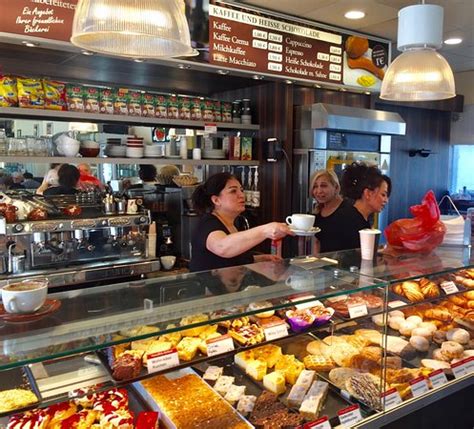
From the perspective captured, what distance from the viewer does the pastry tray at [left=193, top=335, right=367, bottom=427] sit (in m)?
1.62

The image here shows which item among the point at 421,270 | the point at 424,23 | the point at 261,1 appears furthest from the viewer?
the point at 261,1

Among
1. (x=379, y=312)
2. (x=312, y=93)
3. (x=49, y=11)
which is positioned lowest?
(x=379, y=312)

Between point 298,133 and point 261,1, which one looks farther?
point 298,133

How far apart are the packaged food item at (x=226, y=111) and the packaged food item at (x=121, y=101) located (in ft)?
2.97

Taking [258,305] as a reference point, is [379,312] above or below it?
below

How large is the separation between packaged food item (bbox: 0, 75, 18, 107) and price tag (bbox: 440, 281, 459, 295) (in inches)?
108

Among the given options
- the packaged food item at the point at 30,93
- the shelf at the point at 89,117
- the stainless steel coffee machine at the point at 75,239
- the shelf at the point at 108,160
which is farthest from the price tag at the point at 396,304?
the packaged food item at the point at 30,93

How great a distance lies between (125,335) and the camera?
4.04 feet

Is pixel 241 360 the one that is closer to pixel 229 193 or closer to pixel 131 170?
pixel 229 193

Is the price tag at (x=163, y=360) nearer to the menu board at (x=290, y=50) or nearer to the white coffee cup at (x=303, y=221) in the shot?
the white coffee cup at (x=303, y=221)

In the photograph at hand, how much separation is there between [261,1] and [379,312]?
2.59 m

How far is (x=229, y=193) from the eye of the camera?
2.46m

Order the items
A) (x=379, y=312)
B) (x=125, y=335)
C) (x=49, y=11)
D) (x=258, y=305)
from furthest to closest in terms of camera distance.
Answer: (x=49, y=11) < (x=379, y=312) < (x=258, y=305) < (x=125, y=335)

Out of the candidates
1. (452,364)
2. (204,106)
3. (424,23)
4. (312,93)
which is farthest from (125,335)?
(312,93)
